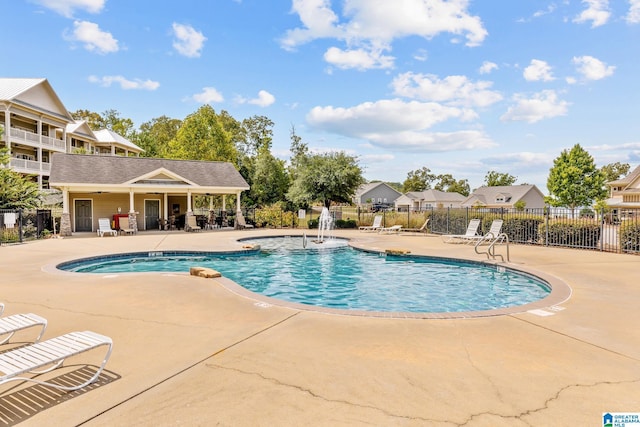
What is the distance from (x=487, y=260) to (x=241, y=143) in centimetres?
4723

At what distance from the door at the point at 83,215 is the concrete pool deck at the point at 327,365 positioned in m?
18.3

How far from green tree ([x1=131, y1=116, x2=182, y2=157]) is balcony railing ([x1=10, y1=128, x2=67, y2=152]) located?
576 inches

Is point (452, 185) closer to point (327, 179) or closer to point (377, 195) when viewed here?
point (377, 195)

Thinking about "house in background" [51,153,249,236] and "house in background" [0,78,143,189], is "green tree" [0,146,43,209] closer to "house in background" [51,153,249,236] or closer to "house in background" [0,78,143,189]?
"house in background" [51,153,249,236]

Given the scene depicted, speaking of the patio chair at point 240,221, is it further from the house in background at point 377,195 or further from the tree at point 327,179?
the house in background at point 377,195

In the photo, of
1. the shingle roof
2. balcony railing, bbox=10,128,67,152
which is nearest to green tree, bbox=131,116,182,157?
balcony railing, bbox=10,128,67,152

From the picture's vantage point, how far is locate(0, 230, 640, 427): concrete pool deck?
2.99 m

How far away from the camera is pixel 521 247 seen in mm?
15234

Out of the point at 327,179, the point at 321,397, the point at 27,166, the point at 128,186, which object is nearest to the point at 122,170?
the point at 128,186

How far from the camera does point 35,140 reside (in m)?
32.7

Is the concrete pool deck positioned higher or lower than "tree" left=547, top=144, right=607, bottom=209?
lower

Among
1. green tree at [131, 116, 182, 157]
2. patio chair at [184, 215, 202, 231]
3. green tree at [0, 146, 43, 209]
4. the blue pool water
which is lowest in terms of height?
the blue pool water

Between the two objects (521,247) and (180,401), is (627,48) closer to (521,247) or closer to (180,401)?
(521,247)

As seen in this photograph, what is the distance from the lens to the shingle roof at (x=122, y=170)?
70.1 ft
